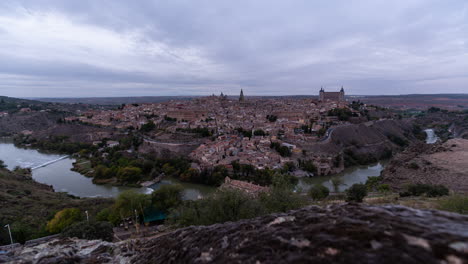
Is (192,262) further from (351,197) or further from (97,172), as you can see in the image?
(97,172)

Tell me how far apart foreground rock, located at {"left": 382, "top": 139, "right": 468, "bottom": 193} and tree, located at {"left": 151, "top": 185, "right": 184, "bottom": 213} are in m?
14.3

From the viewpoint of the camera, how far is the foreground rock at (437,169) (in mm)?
14023

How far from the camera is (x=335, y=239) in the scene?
163cm

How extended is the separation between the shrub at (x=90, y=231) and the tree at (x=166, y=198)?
438cm

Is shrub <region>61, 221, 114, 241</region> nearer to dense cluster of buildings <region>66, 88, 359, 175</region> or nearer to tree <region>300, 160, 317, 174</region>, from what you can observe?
dense cluster of buildings <region>66, 88, 359, 175</region>

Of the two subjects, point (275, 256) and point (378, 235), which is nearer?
point (378, 235)

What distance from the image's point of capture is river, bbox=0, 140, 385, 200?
19.5 meters

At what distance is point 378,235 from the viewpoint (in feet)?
5.08

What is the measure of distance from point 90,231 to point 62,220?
3958 mm

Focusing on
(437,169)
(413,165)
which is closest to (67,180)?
(413,165)

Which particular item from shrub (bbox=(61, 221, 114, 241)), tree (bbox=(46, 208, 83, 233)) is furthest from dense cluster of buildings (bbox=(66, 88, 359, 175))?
shrub (bbox=(61, 221, 114, 241))

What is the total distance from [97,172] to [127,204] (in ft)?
46.8

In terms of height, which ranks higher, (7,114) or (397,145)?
(7,114)

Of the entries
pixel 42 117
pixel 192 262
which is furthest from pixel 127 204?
pixel 42 117
